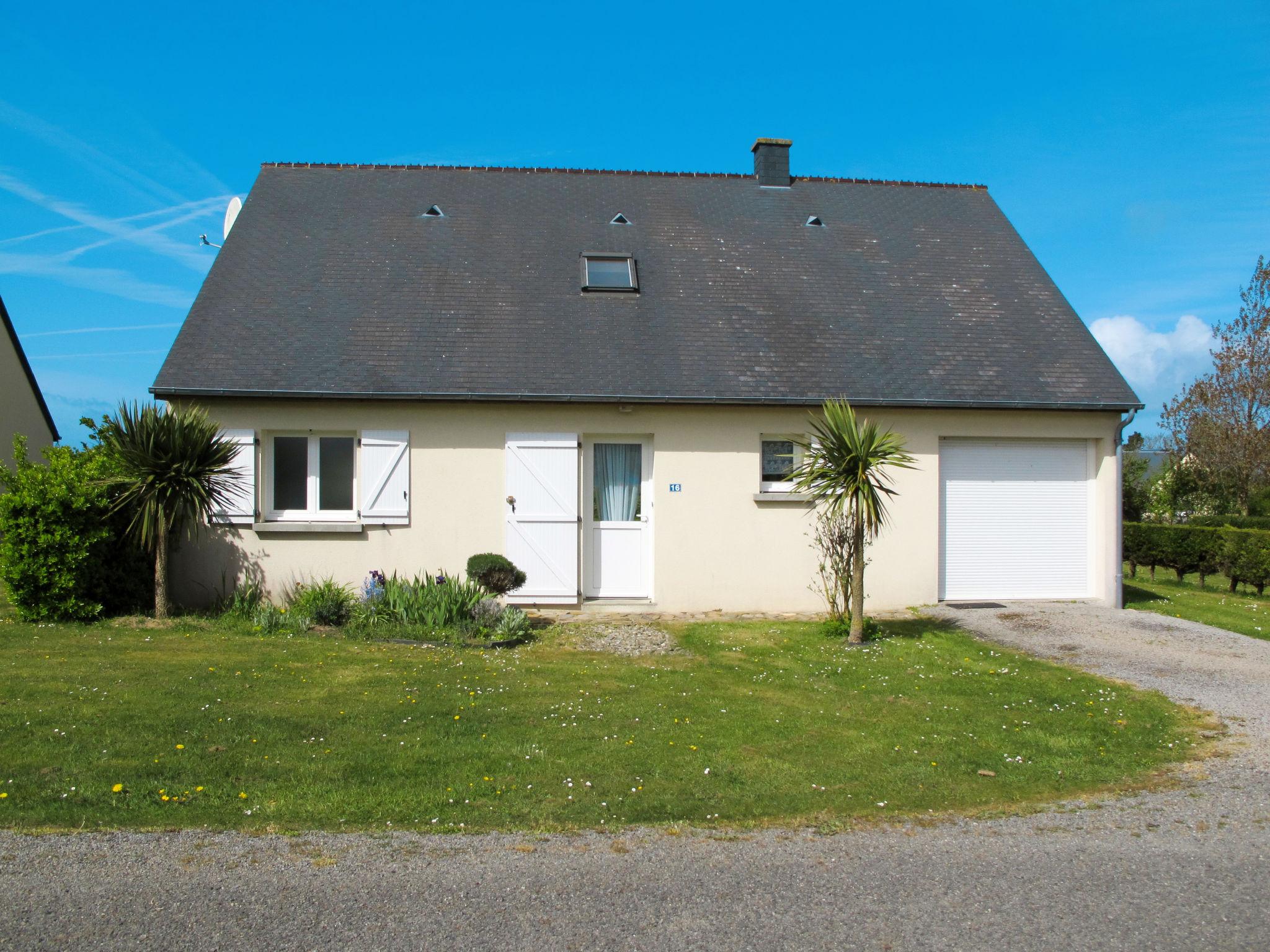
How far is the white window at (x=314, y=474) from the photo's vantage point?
40.0 feet

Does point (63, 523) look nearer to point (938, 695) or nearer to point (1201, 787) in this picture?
point (938, 695)

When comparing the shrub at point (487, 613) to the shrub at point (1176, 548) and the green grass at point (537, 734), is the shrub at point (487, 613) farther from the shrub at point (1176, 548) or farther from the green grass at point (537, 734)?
the shrub at point (1176, 548)

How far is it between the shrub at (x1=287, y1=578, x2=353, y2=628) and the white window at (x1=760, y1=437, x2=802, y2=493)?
5344 mm

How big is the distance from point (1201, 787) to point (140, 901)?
5543mm

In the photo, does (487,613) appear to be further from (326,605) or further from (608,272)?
(608,272)

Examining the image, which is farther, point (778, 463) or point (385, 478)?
point (778, 463)

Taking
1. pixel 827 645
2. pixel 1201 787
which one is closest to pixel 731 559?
pixel 827 645

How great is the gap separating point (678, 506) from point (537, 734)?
6.04 m

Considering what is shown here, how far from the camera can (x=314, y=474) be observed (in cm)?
1220

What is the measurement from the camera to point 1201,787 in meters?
5.59

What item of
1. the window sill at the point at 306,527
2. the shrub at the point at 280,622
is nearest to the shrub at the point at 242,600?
the shrub at the point at 280,622

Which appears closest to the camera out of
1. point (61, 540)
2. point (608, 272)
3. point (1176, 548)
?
point (61, 540)

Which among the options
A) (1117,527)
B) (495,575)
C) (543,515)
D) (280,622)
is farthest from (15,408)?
(1117,527)

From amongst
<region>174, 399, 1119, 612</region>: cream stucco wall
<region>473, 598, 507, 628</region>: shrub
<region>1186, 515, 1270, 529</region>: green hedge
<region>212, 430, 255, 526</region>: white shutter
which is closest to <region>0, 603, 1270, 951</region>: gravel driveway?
<region>473, 598, 507, 628</region>: shrub
